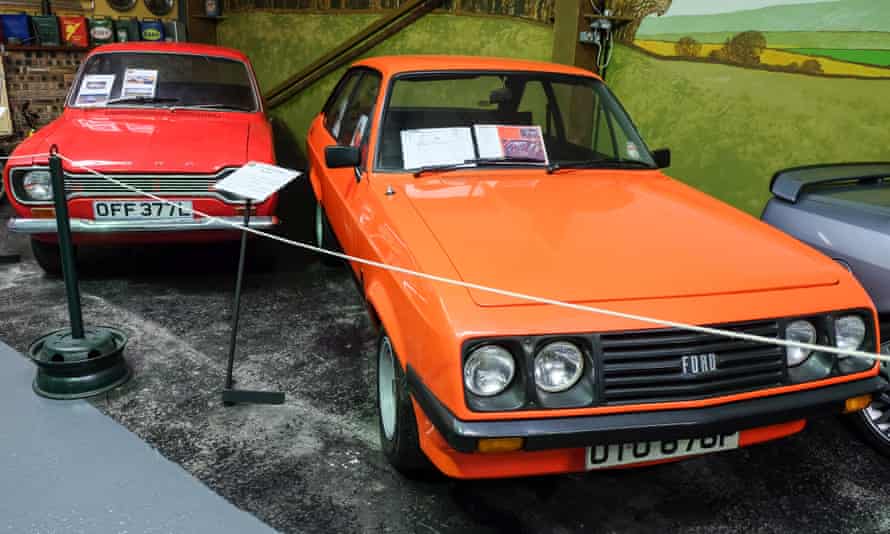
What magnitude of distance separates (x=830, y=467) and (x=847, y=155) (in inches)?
121

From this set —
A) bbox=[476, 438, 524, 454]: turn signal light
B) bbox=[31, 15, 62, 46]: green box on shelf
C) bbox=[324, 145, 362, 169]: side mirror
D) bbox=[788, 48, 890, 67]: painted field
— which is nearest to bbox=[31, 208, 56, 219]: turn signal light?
bbox=[324, 145, 362, 169]: side mirror

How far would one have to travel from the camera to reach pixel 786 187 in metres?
3.30

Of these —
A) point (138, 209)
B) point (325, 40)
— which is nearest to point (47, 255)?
point (138, 209)

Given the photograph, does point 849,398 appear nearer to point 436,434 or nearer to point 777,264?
point 777,264

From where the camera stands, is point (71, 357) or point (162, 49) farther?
point (162, 49)

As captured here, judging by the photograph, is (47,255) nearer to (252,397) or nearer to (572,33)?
(252,397)

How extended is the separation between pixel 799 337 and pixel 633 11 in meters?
4.54

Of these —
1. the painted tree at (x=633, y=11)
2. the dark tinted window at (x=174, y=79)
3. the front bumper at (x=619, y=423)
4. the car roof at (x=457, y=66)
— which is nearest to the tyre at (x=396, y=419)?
the front bumper at (x=619, y=423)

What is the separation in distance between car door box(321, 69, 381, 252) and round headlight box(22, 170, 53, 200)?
5.35 feet

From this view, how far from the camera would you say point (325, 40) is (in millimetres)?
8461

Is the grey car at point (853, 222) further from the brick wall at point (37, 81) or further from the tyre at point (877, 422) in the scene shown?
the brick wall at point (37, 81)

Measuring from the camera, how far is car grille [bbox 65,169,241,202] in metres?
4.08

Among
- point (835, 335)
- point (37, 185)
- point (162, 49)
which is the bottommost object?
point (37, 185)

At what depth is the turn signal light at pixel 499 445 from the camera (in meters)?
1.96
